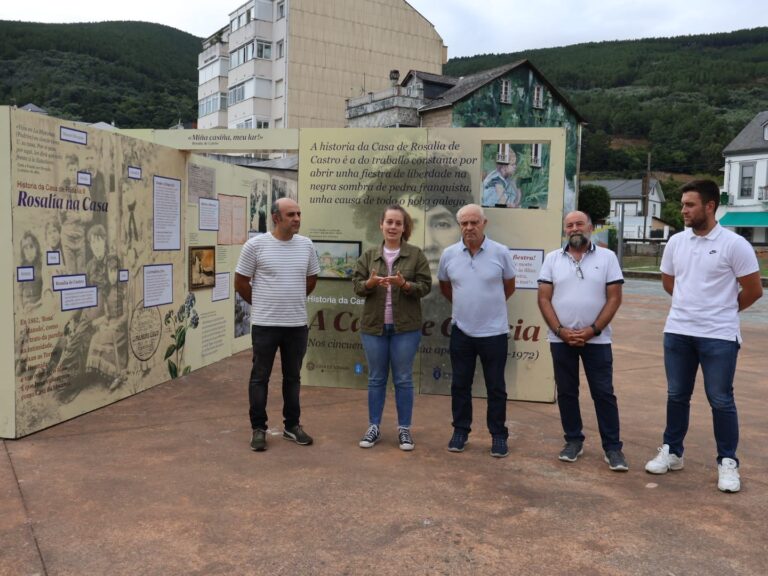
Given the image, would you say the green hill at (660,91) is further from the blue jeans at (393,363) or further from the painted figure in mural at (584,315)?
the blue jeans at (393,363)

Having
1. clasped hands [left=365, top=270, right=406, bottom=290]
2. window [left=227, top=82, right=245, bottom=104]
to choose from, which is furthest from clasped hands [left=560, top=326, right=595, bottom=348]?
window [left=227, top=82, right=245, bottom=104]

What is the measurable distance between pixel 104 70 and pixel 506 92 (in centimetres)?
6599

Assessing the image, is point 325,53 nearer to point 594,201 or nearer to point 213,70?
point 213,70

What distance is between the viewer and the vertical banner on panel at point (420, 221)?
6.30 m

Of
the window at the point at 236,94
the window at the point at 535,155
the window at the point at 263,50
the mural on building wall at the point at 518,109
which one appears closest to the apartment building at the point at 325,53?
the window at the point at 263,50

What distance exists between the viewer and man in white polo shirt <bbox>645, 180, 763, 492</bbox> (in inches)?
159

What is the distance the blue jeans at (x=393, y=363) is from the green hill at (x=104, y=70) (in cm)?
6772

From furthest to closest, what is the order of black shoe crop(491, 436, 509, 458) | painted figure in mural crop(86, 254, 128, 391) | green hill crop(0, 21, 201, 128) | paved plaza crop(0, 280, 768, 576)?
green hill crop(0, 21, 201, 128) → painted figure in mural crop(86, 254, 128, 391) → black shoe crop(491, 436, 509, 458) → paved plaza crop(0, 280, 768, 576)

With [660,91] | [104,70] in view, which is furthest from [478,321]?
[660,91]

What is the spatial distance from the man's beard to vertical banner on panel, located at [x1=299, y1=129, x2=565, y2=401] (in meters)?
1.77

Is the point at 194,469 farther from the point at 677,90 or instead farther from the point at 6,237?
the point at 677,90

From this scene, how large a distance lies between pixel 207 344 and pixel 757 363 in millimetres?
6695

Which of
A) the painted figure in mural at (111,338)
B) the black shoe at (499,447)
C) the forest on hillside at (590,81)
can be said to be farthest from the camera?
the forest on hillside at (590,81)

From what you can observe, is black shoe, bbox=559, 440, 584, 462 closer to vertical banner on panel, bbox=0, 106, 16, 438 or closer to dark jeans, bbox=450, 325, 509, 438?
dark jeans, bbox=450, 325, 509, 438
